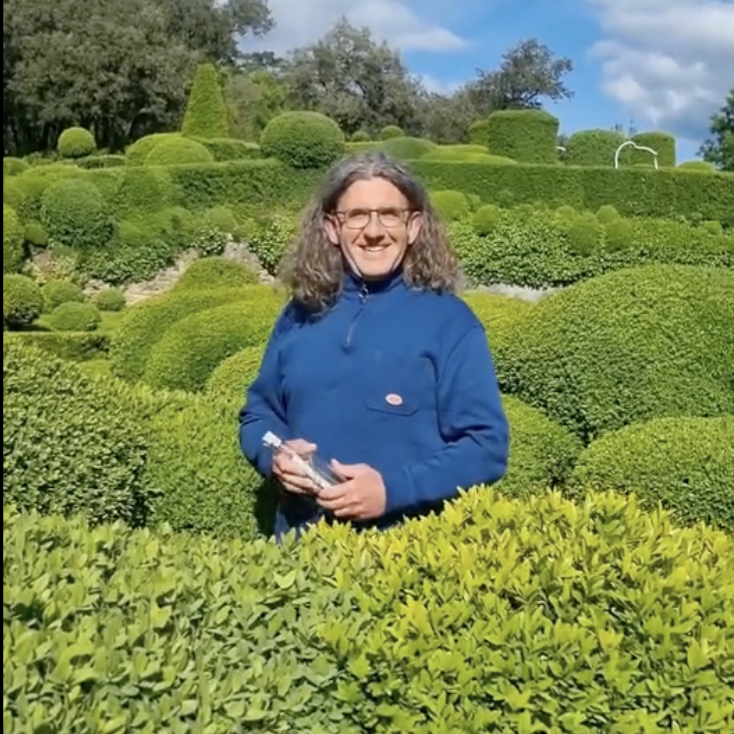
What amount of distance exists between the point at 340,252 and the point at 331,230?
2.3 inches

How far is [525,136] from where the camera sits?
A: 29.7 meters

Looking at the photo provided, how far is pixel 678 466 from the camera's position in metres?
5.20

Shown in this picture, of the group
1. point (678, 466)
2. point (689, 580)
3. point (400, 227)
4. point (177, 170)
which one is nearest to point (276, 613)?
point (689, 580)

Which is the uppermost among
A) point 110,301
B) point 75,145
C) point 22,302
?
point 75,145

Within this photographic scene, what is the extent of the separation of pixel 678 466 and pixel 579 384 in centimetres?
110

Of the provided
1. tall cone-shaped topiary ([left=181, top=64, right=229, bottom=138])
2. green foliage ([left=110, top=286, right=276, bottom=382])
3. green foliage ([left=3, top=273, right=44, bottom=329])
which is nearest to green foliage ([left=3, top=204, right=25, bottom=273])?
green foliage ([left=3, top=273, right=44, bottom=329])

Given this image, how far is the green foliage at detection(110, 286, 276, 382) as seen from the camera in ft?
33.6

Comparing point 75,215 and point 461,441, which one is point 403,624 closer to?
point 461,441

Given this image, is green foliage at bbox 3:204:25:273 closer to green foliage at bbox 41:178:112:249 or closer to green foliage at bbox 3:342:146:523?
green foliage at bbox 41:178:112:249

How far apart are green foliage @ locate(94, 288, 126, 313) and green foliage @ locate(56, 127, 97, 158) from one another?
1029 centimetres

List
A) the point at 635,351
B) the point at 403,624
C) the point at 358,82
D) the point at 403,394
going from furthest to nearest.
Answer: the point at 358,82, the point at 635,351, the point at 403,394, the point at 403,624

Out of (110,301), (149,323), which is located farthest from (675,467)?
(110,301)

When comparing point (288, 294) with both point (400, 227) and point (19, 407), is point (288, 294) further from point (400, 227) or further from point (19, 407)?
point (19, 407)

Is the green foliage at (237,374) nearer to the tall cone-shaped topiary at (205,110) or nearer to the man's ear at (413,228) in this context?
the man's ear at (413,228)
